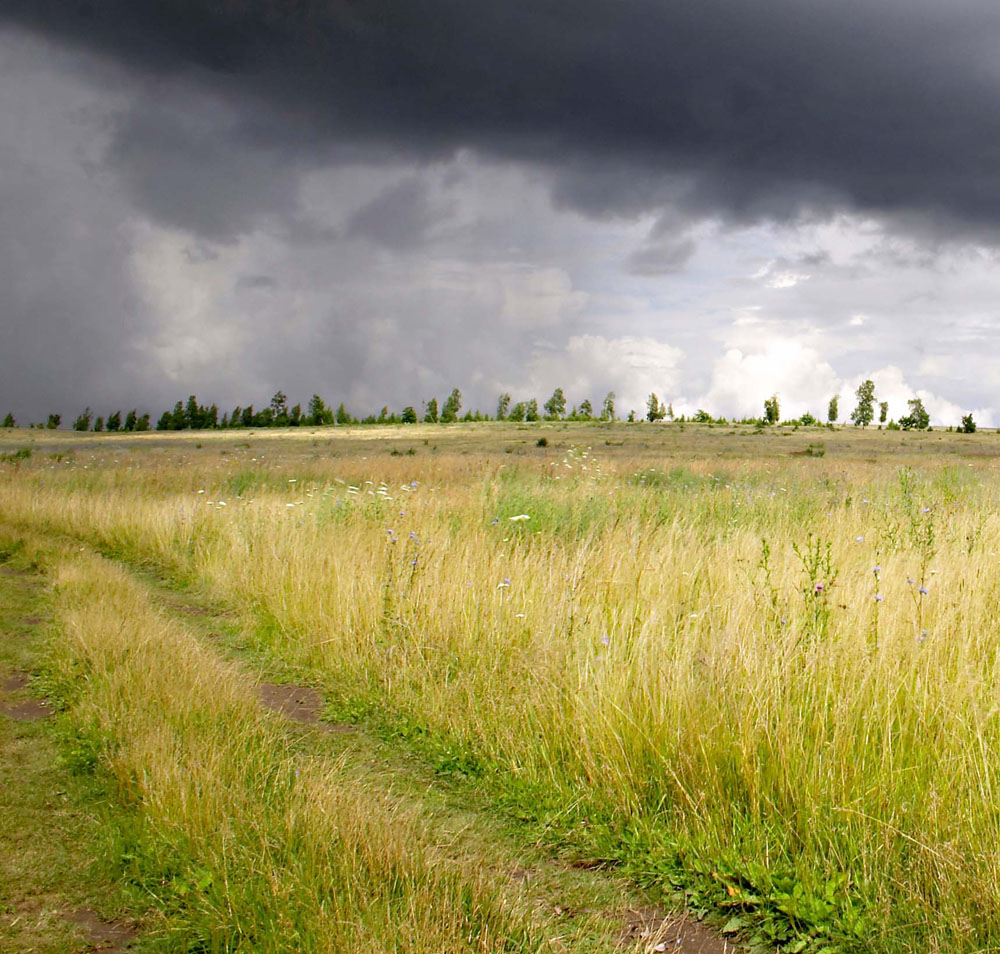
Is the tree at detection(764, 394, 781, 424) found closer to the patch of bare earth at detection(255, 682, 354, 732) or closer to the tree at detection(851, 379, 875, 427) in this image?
the tree at detection(851, 379, 875, 427)

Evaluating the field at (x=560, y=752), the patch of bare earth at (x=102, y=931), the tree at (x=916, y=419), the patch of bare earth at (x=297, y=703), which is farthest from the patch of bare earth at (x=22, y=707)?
the tree at (x=916, y=419)

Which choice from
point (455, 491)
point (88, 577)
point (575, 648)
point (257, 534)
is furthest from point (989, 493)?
point (88, 577)

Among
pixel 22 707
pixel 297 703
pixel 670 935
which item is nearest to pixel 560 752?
pixel 670 935

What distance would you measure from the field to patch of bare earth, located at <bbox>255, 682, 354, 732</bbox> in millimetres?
65

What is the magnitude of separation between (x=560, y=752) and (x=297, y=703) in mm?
2690

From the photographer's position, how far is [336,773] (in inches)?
178

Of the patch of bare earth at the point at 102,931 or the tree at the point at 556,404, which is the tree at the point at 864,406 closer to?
the tree at the point at 556,404

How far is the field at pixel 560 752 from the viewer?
3.31 metres

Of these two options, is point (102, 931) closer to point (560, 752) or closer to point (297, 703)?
point (560, 752)

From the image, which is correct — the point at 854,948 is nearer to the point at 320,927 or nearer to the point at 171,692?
the point at 320,927

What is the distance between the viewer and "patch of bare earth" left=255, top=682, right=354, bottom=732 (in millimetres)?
5875

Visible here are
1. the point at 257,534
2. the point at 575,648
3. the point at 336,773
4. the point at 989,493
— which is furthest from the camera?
the point at 989,493

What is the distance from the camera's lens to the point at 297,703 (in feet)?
20.9

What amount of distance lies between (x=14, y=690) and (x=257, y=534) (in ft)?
16.0
